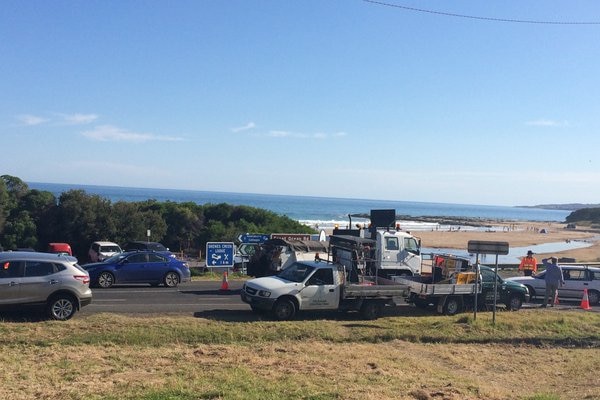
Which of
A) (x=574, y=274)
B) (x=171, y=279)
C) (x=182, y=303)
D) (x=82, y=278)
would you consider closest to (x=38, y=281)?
(x=82, y=278)

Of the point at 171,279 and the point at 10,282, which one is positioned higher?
the point at 10,282

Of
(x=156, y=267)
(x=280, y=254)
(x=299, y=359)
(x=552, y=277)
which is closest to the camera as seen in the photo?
(x=299, y=359)

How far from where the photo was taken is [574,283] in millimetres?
23875

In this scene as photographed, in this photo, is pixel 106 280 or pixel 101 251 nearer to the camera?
pixel 106 280

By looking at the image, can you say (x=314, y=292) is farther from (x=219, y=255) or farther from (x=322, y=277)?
(x=219, y=255)

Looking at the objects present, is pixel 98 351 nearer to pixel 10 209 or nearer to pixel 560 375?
pixel 560 375

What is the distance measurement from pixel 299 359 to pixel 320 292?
545cm

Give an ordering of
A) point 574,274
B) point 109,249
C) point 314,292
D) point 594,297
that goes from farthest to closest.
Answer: point 109,249, point 574,274, point 594,297, point 314,292

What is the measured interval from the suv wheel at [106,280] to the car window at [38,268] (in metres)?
7.30

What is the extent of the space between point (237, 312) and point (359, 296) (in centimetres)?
349

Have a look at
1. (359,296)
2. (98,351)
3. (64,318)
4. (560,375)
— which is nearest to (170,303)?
(64,318)

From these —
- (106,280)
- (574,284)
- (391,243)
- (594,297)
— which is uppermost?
(391,243)

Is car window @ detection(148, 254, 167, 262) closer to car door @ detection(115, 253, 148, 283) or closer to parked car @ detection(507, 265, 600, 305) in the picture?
car door @ detection(115, 253, 148, 283)

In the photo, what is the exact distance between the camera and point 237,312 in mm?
17438
